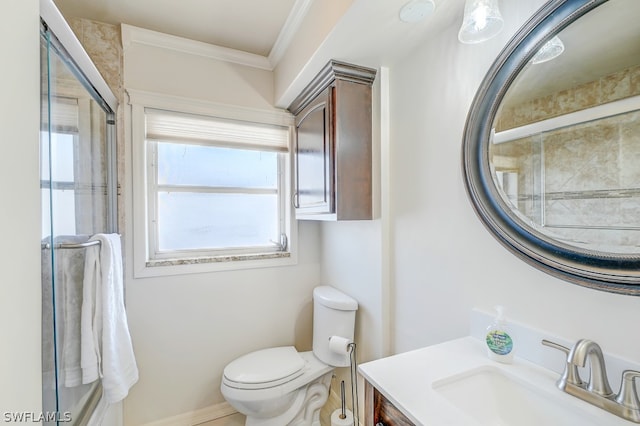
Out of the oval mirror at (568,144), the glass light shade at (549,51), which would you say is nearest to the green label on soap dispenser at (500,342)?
the oval mirror at (568,144)

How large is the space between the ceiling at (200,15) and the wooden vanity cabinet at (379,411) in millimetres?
1681

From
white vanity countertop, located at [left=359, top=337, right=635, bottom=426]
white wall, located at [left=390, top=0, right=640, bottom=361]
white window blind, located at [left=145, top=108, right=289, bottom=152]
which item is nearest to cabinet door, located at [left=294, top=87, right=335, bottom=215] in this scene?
white window blind, located at [left=145, top=108, right=289, bottom=152]

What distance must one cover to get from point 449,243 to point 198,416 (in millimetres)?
1881

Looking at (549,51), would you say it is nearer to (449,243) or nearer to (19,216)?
(449,243)

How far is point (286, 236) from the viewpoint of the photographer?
2.10 m

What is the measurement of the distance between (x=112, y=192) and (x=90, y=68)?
2.17 ft

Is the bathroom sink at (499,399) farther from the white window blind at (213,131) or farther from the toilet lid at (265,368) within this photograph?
the white window blind at (213,131)

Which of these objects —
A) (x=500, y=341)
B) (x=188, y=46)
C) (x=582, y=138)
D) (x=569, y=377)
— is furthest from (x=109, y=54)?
(x=569, y=377)

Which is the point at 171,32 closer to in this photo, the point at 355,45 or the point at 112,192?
the point at 112,192

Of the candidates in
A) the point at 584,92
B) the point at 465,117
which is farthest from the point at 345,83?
the point at 584,92

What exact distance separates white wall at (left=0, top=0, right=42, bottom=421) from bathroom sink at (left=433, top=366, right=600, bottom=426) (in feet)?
3.27

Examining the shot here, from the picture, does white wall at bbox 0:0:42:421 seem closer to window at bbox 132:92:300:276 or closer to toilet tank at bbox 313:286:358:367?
window at bbox 132:92:300:276

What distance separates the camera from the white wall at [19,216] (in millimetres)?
566

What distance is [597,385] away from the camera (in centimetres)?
68
